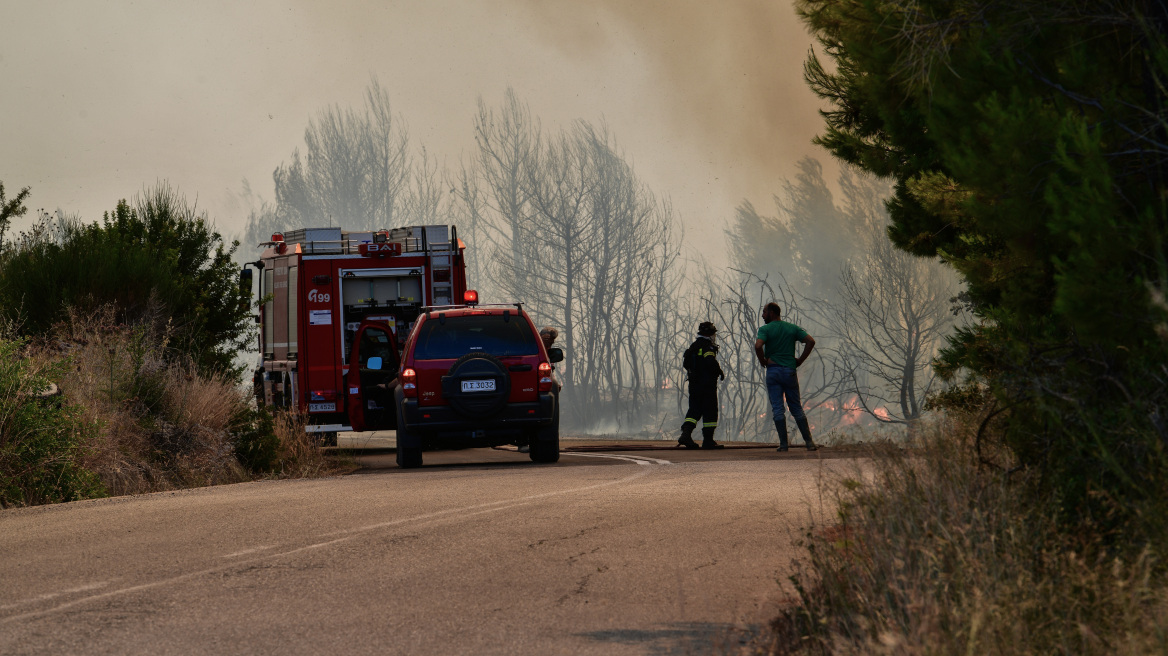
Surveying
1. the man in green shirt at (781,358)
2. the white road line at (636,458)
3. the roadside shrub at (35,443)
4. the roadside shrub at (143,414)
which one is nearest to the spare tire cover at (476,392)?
the white road line at (636,458)

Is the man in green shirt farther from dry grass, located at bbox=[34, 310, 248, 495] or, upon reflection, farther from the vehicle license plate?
dry grass, located at bbox=[34, 310, 248, 495]

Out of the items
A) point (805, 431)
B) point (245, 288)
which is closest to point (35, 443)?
point (805, 431)

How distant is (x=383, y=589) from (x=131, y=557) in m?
2.10

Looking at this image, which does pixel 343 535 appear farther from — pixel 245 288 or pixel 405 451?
pixel 245 288

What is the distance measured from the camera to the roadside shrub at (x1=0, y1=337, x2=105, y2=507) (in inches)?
478

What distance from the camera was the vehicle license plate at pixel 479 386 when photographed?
1567cm

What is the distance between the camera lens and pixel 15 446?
39.8 feet

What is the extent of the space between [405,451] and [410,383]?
3.22 feet

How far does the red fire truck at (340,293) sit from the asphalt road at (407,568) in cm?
680

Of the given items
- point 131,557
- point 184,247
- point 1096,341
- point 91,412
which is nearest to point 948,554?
A: point 1096,341

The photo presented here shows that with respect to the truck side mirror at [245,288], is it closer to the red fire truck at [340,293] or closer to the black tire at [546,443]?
the red fire truck at [340,293]

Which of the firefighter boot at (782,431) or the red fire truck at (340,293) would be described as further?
the red fire truck at (340,293)

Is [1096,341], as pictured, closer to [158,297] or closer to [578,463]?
[578,463]

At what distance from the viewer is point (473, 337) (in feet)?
53.1
